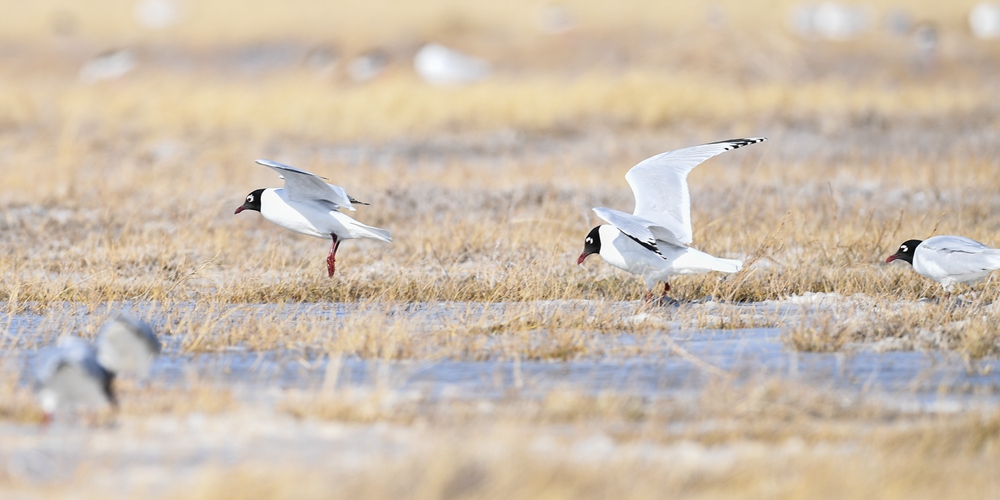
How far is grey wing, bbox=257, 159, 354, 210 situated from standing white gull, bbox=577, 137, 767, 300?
186cm

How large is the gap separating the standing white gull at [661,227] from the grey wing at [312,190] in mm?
1856

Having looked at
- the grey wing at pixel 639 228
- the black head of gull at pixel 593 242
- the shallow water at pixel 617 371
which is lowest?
the shallow water at pixel 617 371

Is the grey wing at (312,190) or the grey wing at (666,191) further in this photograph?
the grey wing at (312,190)

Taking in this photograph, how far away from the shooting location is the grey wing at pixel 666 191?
7.82 metres

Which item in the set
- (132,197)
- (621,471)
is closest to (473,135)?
(132,197)

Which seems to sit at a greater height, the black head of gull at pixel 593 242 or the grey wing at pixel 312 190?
the grey wing at pixel 312 190

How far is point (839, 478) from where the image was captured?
4.20 meters

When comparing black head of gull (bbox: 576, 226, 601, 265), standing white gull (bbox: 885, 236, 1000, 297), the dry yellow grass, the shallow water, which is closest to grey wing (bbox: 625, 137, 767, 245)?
black head of gull (bbox: 576, 226, 601, 265)

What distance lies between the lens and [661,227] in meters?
7.65

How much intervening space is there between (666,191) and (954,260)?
1.85m

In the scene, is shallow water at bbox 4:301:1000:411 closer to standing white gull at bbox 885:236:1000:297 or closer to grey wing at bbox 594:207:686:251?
grey wing at bbox 594:207:686:251

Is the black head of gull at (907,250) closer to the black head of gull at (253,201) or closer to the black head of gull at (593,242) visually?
the black head of gull at (593,242)

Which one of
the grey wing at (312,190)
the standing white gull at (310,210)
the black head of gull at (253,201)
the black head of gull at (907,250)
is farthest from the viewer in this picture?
the black head of gull at (253,201)

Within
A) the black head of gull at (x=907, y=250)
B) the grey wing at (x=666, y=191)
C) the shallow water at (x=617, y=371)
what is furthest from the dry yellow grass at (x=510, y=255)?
the grey wing at (x=666, y=191)
